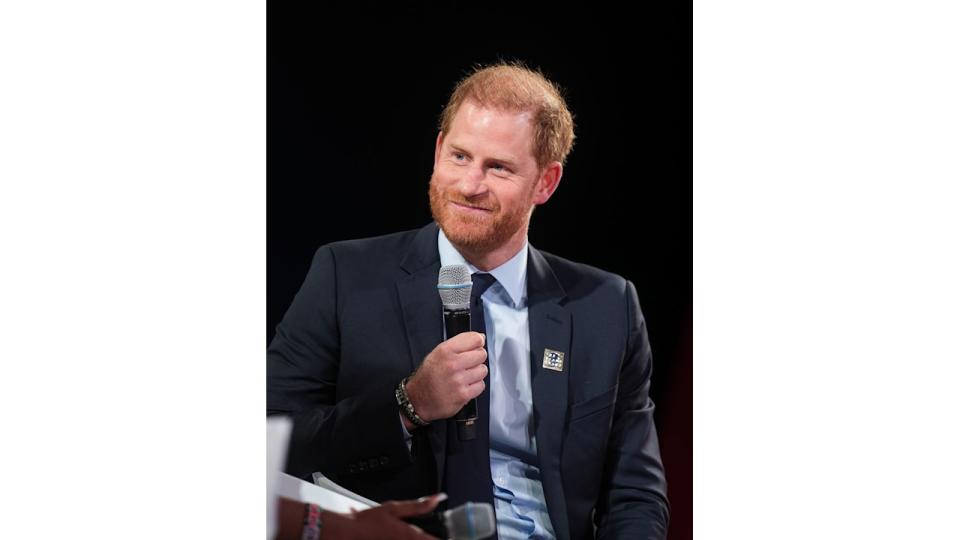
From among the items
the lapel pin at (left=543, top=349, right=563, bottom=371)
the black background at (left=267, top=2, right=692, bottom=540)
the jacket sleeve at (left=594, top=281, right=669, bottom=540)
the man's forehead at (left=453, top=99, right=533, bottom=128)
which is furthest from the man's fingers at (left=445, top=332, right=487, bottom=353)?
the man's forehead at (left=453, top=99, right=533, bottom=128)

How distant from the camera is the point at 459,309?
321 cm

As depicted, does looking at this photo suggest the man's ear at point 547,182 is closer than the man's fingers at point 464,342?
No

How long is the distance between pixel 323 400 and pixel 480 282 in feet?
2.01

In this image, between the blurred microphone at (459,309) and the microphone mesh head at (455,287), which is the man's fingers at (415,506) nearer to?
the blurred microphone at (459,309)

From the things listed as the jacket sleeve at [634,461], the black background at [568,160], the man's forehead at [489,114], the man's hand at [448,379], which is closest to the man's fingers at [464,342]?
the man's hand at [448,379]

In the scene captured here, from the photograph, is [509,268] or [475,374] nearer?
[475,374]

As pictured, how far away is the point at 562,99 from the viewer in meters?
3.37

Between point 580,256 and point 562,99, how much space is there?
51 cm

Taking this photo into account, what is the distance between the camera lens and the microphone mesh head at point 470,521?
127 inches

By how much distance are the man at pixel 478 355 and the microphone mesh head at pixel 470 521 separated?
3 centimetres

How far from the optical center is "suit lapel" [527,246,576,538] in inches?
128

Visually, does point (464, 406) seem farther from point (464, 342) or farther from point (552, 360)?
point (552, 360)

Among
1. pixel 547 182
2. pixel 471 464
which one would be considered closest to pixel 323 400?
pixel 471 464

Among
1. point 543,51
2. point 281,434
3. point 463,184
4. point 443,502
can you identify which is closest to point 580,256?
point 463,184
